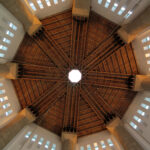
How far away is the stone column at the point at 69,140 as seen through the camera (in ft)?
71.7

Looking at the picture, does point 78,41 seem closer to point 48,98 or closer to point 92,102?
point 92,102

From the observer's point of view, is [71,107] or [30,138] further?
[71,107]

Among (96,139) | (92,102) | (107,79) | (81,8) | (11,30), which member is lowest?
(96,139)

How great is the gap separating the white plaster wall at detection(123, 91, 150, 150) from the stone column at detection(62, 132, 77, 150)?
9.14m

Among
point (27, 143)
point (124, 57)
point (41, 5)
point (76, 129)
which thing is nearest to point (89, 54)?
point (124, 57)

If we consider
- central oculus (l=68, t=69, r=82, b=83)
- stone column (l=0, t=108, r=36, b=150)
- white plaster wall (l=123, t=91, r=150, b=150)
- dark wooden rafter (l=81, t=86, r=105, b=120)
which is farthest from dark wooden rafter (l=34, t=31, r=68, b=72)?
white plaster wall (l=123, t=91, r=150, b=150)

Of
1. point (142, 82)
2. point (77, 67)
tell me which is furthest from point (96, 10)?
point (142, 82)

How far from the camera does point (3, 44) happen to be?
1980 cm

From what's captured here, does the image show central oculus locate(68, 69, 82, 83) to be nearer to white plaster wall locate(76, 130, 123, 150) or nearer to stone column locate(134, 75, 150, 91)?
stone column locate(134, 75, 150, 91)

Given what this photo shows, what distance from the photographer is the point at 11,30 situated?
20094 millimetres

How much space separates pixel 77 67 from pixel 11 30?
1232 centimetres

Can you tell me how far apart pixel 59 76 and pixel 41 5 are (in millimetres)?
12264

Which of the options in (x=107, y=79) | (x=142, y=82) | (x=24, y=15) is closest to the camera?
(x=24, y=15)

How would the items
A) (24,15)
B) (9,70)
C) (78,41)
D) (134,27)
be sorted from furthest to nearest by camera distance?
(78,41) < (9,70) < (24,15) < (134,27)
